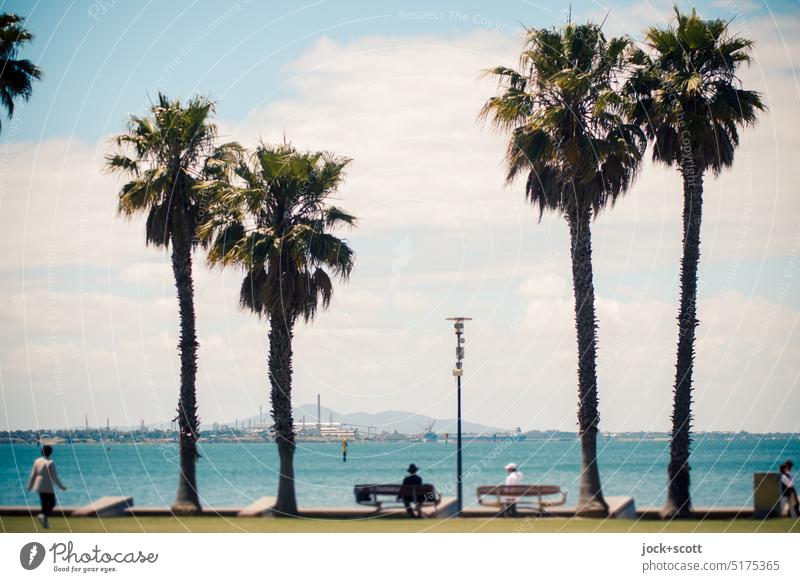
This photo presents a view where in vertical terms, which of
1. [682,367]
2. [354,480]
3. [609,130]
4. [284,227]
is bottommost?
[354,480]

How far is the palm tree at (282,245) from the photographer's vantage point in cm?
3014

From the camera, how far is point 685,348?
28.8 metres

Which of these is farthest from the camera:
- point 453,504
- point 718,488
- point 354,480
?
point 354,480

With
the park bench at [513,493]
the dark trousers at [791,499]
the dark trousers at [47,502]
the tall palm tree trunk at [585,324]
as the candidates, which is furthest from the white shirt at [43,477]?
the dark trousers at [791,499]

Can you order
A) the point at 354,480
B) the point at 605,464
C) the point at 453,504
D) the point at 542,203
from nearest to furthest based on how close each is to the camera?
1. the point at 453,504
2. the point at 542,203
3. the point at 354,480
4. the point at 605,464

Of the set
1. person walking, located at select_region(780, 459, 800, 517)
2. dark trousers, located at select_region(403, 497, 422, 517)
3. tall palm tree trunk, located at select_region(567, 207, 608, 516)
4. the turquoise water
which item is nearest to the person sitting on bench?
dark trousers, located at select_region(403, 497, 422, 517)

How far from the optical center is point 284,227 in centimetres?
3097

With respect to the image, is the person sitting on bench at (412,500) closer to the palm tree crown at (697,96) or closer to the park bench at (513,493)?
the park bench at (513,493)

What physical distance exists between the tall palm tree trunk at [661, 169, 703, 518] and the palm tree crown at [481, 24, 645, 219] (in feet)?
6.00

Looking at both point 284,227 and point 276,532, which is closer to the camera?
point 276,532

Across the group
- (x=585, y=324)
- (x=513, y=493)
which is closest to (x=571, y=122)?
(x=585, y=324)

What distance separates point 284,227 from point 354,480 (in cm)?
7853
